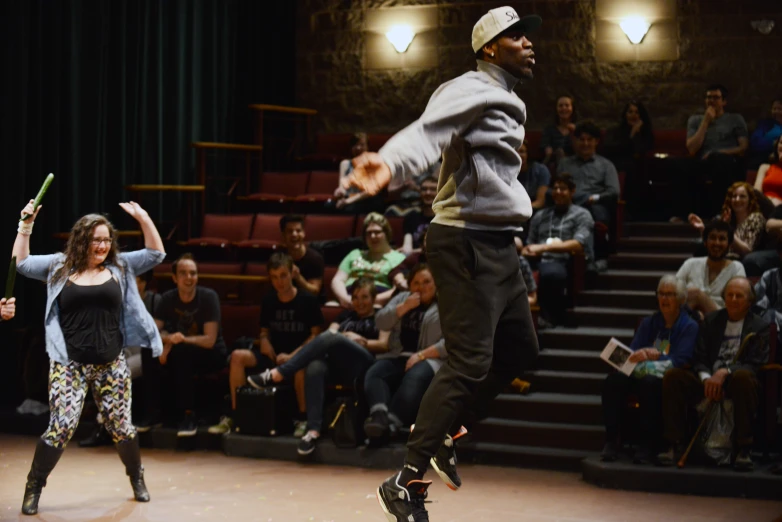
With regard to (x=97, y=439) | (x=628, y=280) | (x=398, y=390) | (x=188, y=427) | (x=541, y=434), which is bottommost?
(x=97, y=439)

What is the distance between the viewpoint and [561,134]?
9.00m

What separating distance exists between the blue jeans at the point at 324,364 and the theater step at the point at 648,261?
238 centimetres

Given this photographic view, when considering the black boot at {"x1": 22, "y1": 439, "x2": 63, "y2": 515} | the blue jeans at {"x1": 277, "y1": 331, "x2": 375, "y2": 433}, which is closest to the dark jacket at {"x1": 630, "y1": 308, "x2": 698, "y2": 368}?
the blue jeans at {"x1": 277, "y1": 331, "x2": 375, "y2": 433}

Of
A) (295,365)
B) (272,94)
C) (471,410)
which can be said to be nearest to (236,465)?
(295,365)

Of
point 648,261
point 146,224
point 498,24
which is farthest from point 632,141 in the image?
point 498,24

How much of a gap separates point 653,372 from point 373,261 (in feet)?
7.24

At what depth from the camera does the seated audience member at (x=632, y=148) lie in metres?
8.87

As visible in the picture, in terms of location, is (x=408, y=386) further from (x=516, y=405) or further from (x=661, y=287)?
(x=661, y=287)

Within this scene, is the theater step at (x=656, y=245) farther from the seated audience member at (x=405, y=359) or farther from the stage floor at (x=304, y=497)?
the stage floor at (x=304, y=497)

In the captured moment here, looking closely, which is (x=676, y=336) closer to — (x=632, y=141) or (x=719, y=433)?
(x=719, y=433)

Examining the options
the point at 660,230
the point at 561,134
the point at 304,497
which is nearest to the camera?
the point at 304,497

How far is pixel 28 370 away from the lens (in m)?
7.58

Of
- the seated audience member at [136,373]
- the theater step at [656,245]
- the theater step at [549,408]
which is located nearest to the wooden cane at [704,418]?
the theater step at [549,408]

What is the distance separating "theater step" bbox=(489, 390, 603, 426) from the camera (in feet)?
21.0
